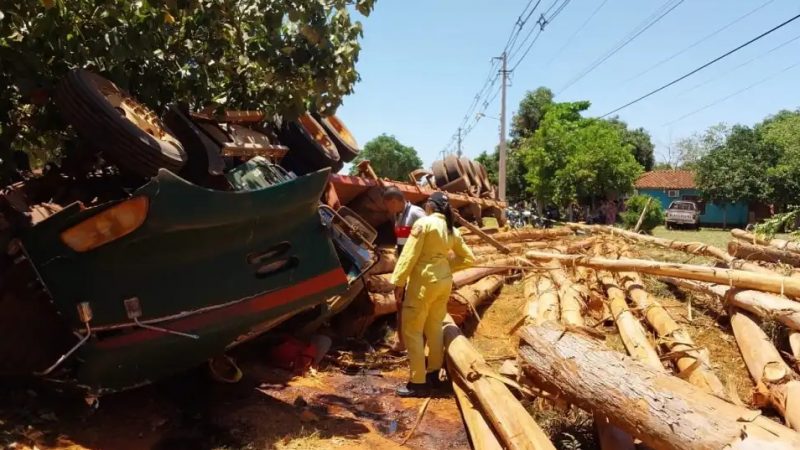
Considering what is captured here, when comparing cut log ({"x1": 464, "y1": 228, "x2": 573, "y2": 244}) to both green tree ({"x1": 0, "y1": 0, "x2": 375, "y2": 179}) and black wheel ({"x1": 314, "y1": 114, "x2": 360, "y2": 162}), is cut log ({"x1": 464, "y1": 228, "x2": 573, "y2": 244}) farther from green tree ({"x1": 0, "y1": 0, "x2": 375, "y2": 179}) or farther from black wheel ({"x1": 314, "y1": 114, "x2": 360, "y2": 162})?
green tree ({"x1": 0, "y1": 0, "x2": 375, "y2": 179})

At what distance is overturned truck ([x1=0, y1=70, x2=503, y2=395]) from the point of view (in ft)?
12.1

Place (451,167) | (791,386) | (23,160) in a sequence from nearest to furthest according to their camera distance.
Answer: (791,386), (23,160), (451,167)

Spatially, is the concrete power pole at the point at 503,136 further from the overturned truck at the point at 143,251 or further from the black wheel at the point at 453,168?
the overturned truck at the point at 143,251

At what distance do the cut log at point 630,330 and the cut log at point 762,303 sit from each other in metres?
1.01

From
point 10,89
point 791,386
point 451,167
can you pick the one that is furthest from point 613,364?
point 451,167

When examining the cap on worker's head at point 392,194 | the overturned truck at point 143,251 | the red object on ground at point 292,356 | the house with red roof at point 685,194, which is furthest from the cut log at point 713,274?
the house with red roof at point 685,194

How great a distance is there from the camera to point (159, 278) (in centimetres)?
390

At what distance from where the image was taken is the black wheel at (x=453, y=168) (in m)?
16.5

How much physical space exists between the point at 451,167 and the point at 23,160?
1238 cm

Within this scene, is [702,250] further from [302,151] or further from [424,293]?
[302,151]

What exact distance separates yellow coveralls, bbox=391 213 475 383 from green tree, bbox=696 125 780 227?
3588cm

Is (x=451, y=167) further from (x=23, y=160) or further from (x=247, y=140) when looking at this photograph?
(x=23, y=160)

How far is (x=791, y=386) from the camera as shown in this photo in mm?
4652

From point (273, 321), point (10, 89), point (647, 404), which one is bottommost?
point (647, 404)
